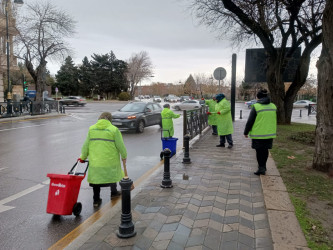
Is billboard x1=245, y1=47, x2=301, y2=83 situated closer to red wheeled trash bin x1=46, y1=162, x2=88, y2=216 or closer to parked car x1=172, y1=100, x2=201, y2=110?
red wheeled trash bin x1=46, y1=162, x2=88, y2=216

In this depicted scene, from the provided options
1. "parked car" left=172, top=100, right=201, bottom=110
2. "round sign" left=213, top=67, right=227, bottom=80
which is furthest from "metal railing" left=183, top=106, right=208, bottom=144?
"parked car" left=172, top=100, right=201, bottom=110

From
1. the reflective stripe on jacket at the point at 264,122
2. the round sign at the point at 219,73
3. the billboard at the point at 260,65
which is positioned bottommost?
the reflective stripe on jacket at the point at 264,122

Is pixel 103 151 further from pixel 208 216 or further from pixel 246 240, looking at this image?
pixel 246 240

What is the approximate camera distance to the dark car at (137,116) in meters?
13.4

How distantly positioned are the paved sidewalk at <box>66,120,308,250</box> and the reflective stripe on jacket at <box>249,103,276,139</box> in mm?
822

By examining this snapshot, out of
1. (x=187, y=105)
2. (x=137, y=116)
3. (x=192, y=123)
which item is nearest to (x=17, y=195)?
(x=192, y=123)

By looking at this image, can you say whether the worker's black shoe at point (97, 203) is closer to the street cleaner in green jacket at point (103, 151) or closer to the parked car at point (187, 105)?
the street cleaner in green jacket at point (103, 151)

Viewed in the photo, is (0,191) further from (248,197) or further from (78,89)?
(78,89)

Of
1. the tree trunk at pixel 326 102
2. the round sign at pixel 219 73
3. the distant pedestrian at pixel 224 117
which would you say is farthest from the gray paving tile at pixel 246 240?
the round sign at pixel 219 73

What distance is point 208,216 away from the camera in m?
3.85

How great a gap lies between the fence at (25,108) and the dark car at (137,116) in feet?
37.2

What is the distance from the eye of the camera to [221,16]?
16.1 m

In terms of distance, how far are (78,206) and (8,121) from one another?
17.3m

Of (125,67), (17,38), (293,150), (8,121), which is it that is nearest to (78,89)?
(125,67)
